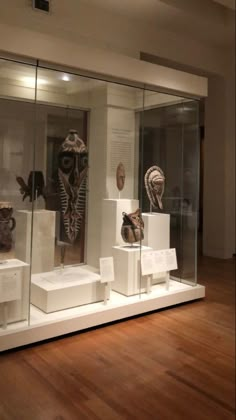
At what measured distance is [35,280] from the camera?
9.91ft

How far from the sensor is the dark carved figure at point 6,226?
2676 millimetres

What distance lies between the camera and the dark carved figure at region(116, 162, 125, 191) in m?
3.48

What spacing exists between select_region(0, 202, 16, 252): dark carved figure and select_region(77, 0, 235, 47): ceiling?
99.4 inches

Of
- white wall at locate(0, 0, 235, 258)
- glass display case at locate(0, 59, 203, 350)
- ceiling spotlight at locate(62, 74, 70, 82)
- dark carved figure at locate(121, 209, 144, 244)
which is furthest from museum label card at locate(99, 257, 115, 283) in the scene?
white wall at locate(0, 0, 235, 258)

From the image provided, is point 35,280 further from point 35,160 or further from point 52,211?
point 35,160

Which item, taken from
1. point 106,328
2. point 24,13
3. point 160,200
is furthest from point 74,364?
point 24,13

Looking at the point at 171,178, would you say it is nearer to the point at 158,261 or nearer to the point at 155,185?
the point at 155,185

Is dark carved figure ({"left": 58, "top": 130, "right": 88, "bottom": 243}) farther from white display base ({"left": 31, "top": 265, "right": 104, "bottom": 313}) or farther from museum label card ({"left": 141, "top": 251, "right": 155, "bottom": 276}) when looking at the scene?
museum label card ({"left": 141, "top": 251, "right": 155, "bottom": 276})

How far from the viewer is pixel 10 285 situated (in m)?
2.56

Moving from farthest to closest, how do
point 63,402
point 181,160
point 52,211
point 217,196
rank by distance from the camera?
point 217,196 → point 181,160 → point 52,211 → point 63,402

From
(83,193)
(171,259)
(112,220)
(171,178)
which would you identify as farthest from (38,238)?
(171,178)

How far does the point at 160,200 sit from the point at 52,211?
106cm

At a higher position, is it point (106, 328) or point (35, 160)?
point (35, 160)

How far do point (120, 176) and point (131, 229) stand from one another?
0.50m
